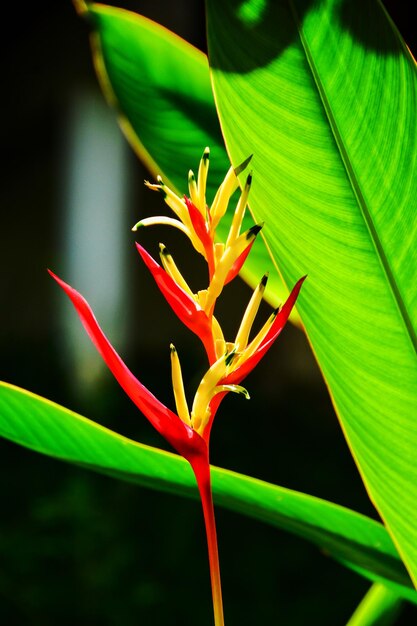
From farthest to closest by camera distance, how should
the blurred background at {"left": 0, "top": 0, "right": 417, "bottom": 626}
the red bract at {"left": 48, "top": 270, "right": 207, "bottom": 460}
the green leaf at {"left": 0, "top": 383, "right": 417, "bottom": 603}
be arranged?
the blurred background at {"left": 0, "top": 0, "right": 417, "bottom": 626}, the green leaf at {"left": 0, "top": 383, "right": 417, "bottom": 603}, the red bract at {"left": 48, "top": 270, "right": 207, "bottom": 460}

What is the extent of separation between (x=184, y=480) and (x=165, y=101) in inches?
9.3

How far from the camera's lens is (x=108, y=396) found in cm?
116

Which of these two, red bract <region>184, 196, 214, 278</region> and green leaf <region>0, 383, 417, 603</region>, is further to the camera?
green leaf <region>0, 383, 417, 603</region>

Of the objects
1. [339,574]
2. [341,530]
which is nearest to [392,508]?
[341,530]

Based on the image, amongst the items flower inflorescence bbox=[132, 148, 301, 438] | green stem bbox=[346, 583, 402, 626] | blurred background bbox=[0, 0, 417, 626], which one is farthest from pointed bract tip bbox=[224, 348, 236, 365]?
blurred background bbox=[0, 0, 417, 626]

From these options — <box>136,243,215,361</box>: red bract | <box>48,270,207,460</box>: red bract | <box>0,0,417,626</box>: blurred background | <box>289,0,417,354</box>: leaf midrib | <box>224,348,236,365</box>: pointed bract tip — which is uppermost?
<box>289,0,417,354</box>: leaf midrib

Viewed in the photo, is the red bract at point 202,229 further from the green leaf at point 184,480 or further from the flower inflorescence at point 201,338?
the green leaf at point 184,480

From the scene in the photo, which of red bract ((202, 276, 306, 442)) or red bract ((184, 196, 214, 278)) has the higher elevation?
red bract ((184, 196, 214, 278))

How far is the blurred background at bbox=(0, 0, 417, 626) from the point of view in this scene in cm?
108

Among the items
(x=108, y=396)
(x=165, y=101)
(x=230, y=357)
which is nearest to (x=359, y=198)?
(x=230, y=357)

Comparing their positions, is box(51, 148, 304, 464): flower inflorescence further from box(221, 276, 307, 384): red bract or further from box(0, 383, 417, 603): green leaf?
box(0, 383, 417, 603): green leaf

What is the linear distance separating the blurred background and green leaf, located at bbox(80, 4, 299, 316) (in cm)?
65

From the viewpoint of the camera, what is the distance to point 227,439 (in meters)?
1.16

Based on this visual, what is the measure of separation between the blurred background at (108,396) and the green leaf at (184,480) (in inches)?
26.8
